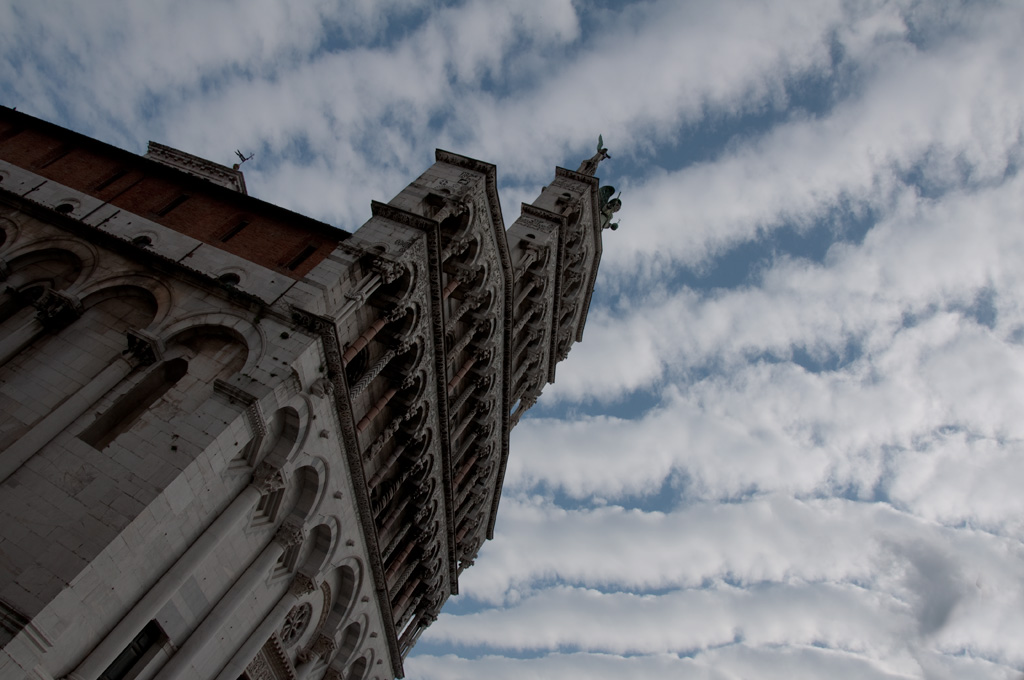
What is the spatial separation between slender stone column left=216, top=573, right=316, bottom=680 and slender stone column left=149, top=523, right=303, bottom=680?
152cm

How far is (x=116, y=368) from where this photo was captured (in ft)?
63.0

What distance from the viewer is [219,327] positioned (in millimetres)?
20344

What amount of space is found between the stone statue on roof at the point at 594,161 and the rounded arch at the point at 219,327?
108 ft

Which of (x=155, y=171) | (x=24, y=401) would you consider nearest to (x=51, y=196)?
(x=155, y=171)

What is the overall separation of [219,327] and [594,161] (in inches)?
1393

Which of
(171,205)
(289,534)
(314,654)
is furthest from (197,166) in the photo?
(314,654)

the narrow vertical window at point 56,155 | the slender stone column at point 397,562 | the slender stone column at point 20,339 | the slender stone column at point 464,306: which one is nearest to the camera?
the slender stone column at point 20,339

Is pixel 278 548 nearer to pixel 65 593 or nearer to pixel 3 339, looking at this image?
pixel 65 593

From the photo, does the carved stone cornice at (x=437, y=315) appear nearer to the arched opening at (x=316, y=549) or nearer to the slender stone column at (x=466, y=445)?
the slender stone column at (x=466, y=445)

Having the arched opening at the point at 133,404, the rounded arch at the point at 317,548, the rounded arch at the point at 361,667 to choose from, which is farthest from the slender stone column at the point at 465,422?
the arched opening at the point at 133,404

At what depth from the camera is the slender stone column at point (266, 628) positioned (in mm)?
19703

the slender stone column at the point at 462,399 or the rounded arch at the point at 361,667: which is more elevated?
the slender stone column at the point at 462,399

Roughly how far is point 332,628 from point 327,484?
7.23 metres

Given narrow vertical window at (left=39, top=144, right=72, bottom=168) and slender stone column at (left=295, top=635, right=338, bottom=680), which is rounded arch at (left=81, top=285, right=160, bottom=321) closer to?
narrow vertical window at (left=39, top=144, right=72, bottom=168)
